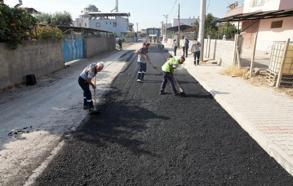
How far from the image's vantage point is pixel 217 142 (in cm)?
495

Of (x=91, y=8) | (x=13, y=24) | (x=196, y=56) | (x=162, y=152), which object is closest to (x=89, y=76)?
(x=162, y=152)

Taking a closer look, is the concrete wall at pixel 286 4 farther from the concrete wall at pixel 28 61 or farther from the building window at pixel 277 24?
the concrete wall at pixel 28 61

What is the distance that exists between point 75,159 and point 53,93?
521 centimetres

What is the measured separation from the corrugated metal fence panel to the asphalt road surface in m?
11.6

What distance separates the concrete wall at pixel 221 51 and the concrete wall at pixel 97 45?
10756 mm

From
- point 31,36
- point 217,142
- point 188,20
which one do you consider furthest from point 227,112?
point 188,20

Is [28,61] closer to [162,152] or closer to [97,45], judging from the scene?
[162,152]

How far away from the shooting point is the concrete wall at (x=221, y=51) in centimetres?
1399

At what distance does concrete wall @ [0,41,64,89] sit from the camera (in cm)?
911

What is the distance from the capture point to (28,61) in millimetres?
10727

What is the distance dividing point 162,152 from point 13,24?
8168mm

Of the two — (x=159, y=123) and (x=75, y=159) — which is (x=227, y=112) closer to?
(x=159, y=123)

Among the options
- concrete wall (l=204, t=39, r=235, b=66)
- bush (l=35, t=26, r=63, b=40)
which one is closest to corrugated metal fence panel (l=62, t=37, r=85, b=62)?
bush (l=35, t=26, r=63, b=40)

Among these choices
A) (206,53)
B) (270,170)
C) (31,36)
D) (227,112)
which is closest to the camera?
(270,170)
